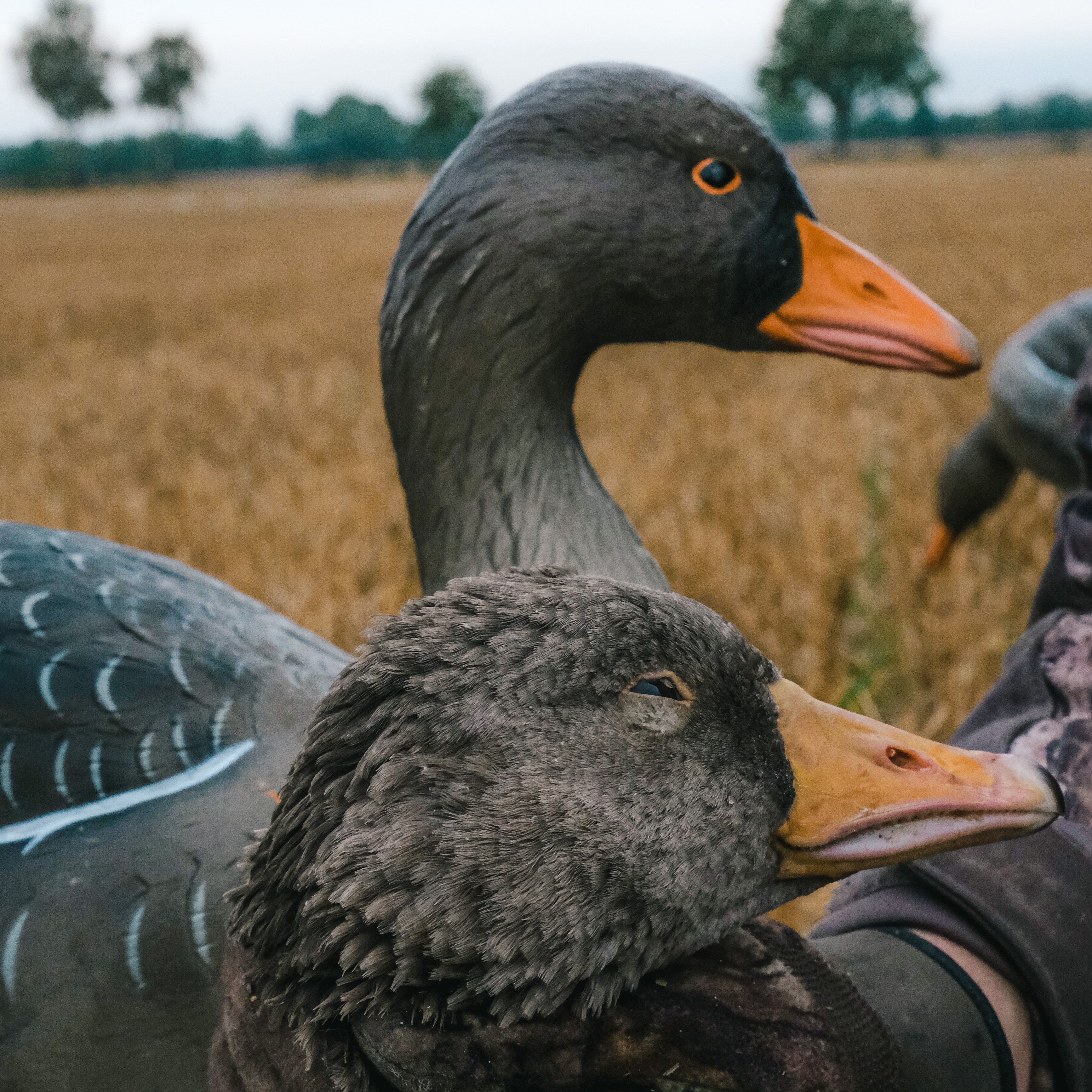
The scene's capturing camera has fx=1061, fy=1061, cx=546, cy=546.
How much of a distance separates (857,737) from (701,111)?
3.33 ft

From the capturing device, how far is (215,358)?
6.89 meters

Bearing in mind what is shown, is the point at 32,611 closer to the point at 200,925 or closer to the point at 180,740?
the point at 180,740

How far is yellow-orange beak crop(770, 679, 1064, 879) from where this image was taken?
2.95 ft

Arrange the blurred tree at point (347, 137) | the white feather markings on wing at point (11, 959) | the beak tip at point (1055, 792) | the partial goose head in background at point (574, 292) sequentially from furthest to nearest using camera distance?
the blurred tree at point (347, 137)
the partial goose head in background at point (574, 292)
the white feather markings on wing at point (11, 959)
the beak tip at point (1055, 792)

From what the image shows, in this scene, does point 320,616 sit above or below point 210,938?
below

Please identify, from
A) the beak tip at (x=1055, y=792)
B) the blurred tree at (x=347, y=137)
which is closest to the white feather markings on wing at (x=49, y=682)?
the beak tip at (x=1055, y=792)

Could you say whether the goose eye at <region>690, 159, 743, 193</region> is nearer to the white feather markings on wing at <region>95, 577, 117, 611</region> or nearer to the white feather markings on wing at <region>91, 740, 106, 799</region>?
the white feather markings on wing at <region>95, 577, 117, 611</region>

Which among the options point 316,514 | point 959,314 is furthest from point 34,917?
point 959,314

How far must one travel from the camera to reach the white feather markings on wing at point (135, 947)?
1.18 meters

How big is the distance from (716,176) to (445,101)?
79.7 meters

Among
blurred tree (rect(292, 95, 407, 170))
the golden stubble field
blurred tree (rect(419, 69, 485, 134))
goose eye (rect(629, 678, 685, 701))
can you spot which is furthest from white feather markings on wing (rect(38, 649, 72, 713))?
blurred tree (rect(419, 69, 485, 134))

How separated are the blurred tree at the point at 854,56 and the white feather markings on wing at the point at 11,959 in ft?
157

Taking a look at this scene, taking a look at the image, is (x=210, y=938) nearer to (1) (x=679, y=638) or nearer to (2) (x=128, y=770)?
(2) (x=128, y=770)

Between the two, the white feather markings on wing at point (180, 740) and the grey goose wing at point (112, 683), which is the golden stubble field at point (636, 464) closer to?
the grey goose wing at point (112, 683)
